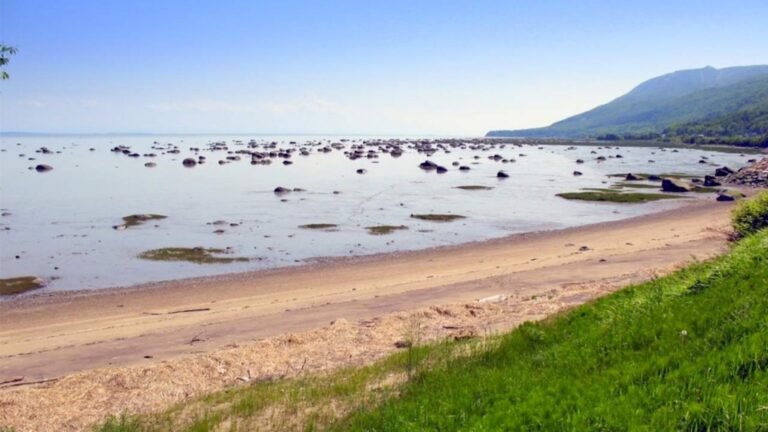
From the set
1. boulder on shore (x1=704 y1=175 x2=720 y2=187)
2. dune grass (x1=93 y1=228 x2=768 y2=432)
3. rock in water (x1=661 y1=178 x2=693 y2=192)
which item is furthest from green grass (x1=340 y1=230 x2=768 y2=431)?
boulder on shore (x1=704 y1=175 x2=720 y2=187)

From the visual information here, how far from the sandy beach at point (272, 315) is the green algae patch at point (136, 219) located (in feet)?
48.8

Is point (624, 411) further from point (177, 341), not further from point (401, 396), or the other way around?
point (177, 341)

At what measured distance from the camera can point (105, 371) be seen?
491 inches

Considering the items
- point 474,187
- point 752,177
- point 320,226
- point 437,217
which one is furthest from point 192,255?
point 752,177

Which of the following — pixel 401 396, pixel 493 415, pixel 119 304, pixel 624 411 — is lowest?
pixel 119 304

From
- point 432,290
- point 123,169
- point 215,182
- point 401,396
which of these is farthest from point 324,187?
A: point 401,396

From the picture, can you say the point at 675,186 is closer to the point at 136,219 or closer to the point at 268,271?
the point at 268,271

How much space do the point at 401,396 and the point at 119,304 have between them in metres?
14.5

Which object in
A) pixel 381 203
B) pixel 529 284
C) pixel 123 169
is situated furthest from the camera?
pixel 123 169

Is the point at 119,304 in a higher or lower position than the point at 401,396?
lower

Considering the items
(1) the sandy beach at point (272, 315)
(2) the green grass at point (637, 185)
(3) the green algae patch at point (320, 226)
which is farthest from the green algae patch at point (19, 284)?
(2) the green grass at point (637, 185)

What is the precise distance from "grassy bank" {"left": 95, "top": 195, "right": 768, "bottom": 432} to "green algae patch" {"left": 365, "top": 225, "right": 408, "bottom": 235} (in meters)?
22.6

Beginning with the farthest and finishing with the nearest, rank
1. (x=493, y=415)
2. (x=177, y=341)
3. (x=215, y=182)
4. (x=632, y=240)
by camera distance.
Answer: (x=215, y=182) < (x=632, y=240) < (x=177, y=341) < (x=493, y=415)

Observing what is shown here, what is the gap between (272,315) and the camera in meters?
17.7
